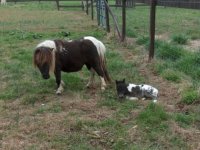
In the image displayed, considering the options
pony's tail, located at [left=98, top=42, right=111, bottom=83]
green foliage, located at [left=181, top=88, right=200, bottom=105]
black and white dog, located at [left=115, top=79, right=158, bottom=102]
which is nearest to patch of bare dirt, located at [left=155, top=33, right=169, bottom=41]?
pony's tail, located at [left=98, top=42, right=111, bottom=83]

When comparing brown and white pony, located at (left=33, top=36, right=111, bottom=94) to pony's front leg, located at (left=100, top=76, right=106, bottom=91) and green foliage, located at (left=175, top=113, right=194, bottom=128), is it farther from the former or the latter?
green foliage, located at (left=175, top=113, right=194, bottom=128)

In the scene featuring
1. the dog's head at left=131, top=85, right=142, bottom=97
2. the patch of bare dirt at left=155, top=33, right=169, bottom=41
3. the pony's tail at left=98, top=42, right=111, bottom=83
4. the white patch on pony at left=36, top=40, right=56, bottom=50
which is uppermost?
the white patch on pony at left=36, top=40, right=56, bottom=50

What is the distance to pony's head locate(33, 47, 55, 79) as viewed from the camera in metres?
7.03

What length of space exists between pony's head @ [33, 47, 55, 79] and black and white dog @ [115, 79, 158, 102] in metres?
1.20

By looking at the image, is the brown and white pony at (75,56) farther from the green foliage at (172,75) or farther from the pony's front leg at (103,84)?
the green foliage at (172,75)

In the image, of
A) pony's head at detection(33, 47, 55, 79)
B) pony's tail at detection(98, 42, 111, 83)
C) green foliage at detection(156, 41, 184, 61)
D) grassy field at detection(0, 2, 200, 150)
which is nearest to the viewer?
grassy field at detection(0, 2, 200, 150)

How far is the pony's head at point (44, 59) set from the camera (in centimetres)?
703

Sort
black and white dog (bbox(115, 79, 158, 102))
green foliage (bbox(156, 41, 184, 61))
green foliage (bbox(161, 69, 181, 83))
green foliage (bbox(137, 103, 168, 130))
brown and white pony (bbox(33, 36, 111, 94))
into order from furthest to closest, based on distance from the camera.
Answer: green foliage (bbox(156, 41, 184, 61))
green foliage (bbox(161, 69, 181, 83))
brown and white pony (bbox(33, 36, 111, 94))
black and white dog (bbox(115, 79, 158, 102))
green foliage (bbox(137, 103, 168, 130))

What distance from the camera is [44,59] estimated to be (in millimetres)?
7051

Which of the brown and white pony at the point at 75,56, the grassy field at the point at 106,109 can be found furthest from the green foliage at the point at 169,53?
the brown and white pony at the point at 75,56

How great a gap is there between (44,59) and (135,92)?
158cm

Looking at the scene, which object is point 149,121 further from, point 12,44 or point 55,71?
point 12,44

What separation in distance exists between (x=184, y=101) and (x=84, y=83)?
226 centimetres

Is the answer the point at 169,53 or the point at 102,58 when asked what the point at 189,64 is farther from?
the point at 102,58
